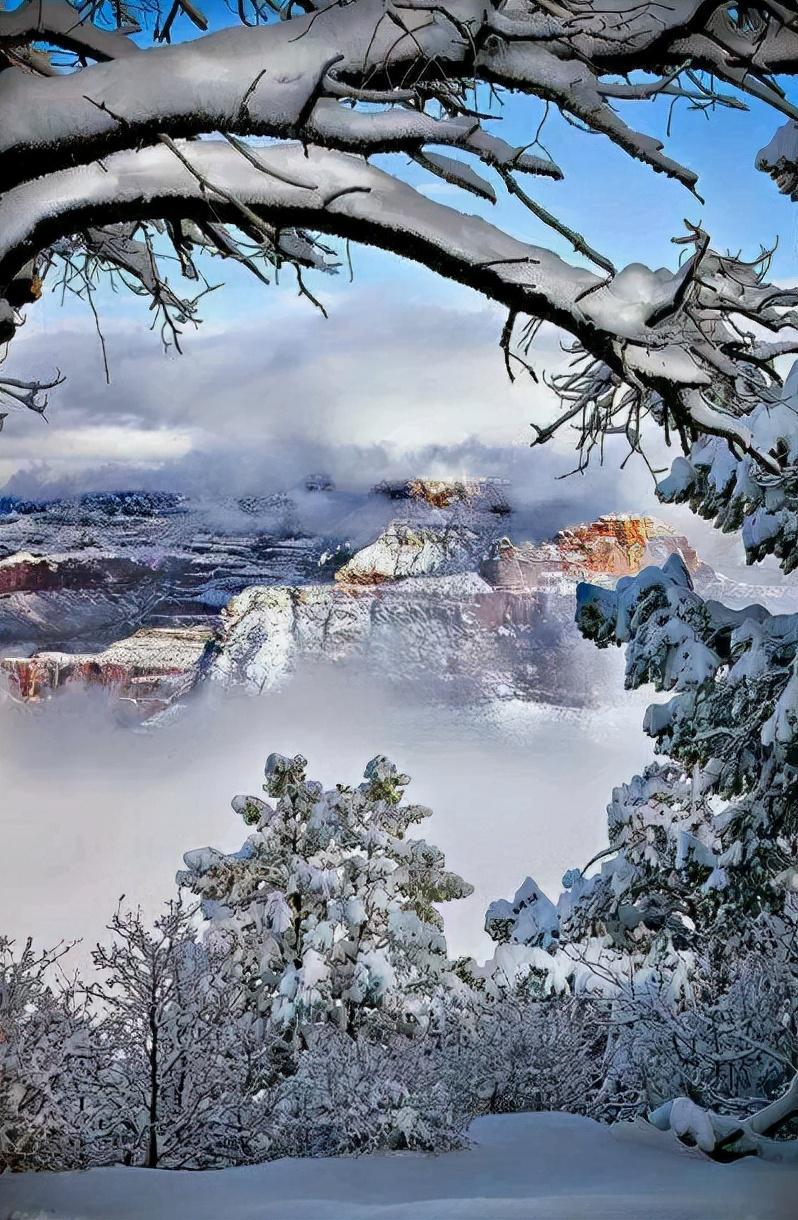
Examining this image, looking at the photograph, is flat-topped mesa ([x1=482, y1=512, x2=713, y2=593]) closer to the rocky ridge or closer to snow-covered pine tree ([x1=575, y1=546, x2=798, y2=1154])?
the rocky ridge

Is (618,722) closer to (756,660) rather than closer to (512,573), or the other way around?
(512,573)

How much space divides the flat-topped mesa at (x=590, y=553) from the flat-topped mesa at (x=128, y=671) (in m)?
3.61

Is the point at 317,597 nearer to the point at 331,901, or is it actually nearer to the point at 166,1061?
the point at 331,901

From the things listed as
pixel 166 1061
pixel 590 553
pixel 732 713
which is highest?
pixel 590 553

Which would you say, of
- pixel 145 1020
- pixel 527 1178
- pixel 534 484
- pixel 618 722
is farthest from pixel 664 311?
pixel 618 722

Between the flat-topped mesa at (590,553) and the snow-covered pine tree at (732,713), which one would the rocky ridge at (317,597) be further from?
the snow-covered pine tree at (732,713)

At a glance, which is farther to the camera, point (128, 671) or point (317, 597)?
point (317, 597)

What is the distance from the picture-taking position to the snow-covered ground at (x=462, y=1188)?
3.30m

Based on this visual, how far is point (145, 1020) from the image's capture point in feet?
16.6

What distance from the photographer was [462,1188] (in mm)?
4242

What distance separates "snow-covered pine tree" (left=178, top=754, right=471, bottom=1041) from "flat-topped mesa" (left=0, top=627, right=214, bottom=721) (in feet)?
12.3

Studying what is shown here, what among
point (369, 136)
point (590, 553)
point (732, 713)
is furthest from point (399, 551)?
point (369, 136)

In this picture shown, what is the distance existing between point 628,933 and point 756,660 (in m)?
3.72

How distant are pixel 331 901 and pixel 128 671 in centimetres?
488
